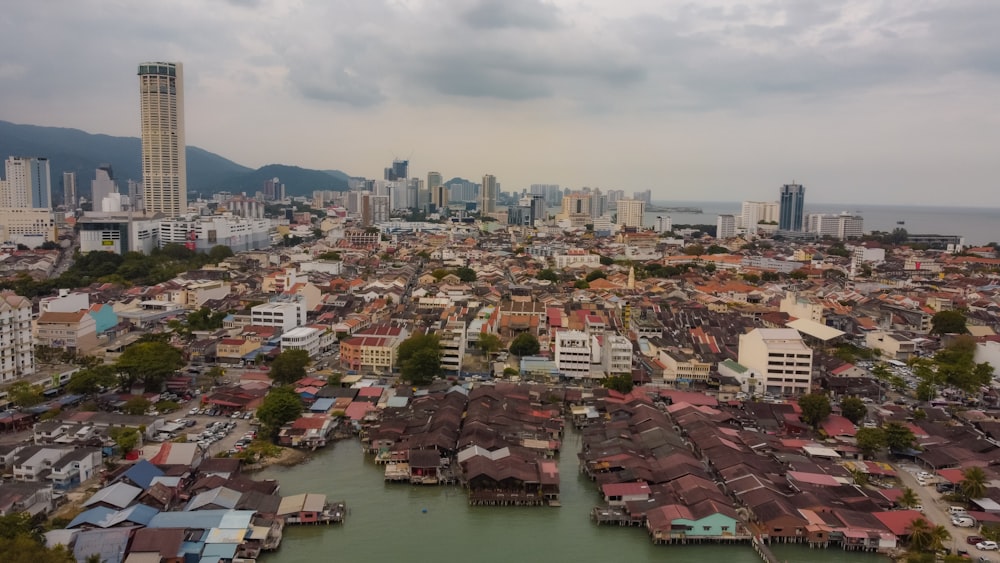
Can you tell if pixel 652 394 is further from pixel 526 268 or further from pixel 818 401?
pixel 526 268

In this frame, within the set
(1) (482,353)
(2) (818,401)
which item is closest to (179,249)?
(1) (482,353)

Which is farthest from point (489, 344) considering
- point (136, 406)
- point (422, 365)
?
point (136, 406)

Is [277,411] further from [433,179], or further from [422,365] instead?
[433,179]

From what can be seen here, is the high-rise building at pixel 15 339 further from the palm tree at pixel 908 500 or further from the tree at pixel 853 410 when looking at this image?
the tree at pixel 853 410

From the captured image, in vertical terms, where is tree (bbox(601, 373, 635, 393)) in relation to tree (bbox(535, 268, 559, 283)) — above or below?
below

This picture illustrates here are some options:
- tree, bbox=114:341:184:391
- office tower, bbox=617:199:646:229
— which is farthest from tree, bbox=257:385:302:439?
office tower, bbox=617:199:646:229

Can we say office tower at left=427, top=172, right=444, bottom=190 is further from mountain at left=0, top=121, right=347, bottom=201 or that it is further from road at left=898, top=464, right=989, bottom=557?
road at left=898, top=464, right=989, bottom=557

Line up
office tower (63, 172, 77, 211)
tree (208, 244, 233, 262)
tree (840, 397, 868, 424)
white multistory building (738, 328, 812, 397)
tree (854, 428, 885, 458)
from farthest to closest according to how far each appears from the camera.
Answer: office tower (63, 172, 77, 211)
tree (208, 244, 233, 262)
white multistory building (738, 328, 812, 397)
tree (840, 397, 868, 424)
tree (854, 428, 885, 458)
